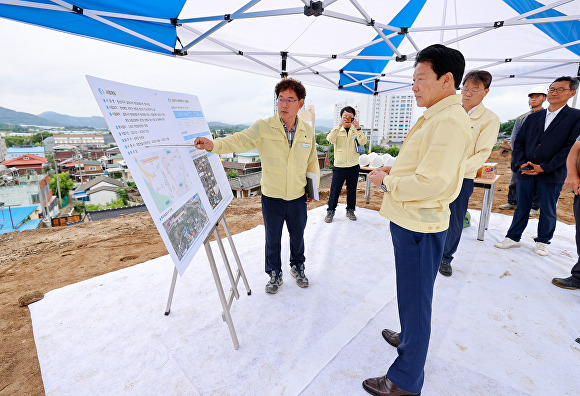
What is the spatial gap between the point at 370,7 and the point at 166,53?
2.73 metres

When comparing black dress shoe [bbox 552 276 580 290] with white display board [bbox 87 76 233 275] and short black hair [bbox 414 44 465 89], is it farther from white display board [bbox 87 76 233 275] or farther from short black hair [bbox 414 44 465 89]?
white display board [bbox 87 76 233 275]

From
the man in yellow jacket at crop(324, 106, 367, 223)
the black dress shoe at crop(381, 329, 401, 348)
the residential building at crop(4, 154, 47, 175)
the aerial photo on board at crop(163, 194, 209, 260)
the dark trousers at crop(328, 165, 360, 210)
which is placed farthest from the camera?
the residential building at crop(4, 154, 47, 175)

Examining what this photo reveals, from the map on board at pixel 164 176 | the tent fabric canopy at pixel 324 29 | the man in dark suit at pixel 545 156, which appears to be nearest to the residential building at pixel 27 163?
the tent fabric canopy at pixel 324 29

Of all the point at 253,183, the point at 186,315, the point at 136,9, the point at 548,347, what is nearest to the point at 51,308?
the point at 186,315

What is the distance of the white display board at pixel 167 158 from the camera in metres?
1.02

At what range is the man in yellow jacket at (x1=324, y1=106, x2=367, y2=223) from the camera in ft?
12.6

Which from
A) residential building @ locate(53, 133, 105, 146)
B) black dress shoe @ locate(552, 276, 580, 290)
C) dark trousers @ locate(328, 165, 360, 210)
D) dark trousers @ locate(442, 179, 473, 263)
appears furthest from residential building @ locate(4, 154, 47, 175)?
black dress shoe @ locate(552, 276, 580, 290)

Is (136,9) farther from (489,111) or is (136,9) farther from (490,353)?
(490,353)

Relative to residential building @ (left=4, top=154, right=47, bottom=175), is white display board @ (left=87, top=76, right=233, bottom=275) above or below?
above

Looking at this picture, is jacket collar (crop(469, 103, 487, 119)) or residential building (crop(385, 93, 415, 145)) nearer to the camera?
jacket collar (crop(469, 103, 487, 119))

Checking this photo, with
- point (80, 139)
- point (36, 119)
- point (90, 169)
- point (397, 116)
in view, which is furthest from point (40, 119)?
point (397, 116)

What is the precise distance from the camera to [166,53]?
3.55 meters

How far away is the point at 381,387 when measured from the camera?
1334 mm

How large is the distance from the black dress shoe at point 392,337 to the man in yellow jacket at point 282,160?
0.77 meters
